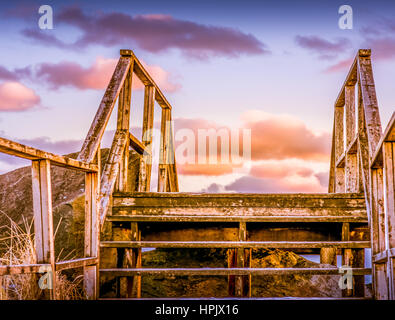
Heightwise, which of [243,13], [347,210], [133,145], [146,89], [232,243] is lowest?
[232,243]

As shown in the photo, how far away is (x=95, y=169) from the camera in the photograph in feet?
11.6

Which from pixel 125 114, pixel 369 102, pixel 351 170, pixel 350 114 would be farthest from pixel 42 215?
pixel 350 114

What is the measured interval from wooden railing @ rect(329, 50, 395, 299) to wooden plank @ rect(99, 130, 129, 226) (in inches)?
84.5

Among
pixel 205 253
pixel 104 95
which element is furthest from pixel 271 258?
pixel 104 95

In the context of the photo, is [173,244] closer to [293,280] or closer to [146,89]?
[146,89]

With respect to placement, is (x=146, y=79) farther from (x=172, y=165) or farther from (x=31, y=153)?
(x=31, y=153)

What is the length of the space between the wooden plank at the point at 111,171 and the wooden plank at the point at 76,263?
534 mm

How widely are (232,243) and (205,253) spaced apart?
3.15m

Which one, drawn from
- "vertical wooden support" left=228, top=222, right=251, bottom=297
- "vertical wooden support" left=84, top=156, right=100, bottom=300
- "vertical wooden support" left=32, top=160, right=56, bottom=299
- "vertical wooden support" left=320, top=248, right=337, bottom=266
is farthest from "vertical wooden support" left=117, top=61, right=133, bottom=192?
"vertical wooden support" left=320, top=248, right=337, bottom=266

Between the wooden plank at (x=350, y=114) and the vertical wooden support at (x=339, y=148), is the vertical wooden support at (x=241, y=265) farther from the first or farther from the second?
the vertical wooden support at (x=339, y=148)

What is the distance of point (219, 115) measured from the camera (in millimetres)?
9070

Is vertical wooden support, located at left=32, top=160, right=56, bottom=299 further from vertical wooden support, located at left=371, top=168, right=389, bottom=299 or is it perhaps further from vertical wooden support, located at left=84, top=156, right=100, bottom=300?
vertical wooden support, located at left=371, top=168, right=389, bottom=299

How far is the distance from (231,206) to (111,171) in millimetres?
1187
